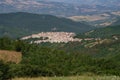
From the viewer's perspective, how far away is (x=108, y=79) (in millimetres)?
19391

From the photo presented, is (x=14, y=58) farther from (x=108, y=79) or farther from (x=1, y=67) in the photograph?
(x=108, y=79)

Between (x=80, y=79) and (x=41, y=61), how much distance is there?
38508 millimetres

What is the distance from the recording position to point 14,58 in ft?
191

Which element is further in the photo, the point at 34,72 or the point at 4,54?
the point at 4,54

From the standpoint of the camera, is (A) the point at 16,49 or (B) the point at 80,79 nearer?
(B) the point at 80,79

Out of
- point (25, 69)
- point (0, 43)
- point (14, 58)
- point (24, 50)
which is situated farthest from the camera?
point (0, 43)

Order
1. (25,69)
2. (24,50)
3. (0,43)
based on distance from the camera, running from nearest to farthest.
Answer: (25,69) → (24,50) → (0,43)

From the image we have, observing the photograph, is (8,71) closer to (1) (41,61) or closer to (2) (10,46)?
(1) (41,61)

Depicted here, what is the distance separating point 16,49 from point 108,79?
55953mm

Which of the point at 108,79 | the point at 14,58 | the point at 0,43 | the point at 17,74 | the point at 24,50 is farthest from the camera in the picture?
the point at 0,43

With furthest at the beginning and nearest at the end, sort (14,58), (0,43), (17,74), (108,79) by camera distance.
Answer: (0,43) → (14,58) → (17,74) → (108,79)

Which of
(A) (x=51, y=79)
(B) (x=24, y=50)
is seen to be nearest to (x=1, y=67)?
(A) (x=51, y=79)

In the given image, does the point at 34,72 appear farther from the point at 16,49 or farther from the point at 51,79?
the point at 16,49

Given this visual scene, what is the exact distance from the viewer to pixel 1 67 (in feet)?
101
